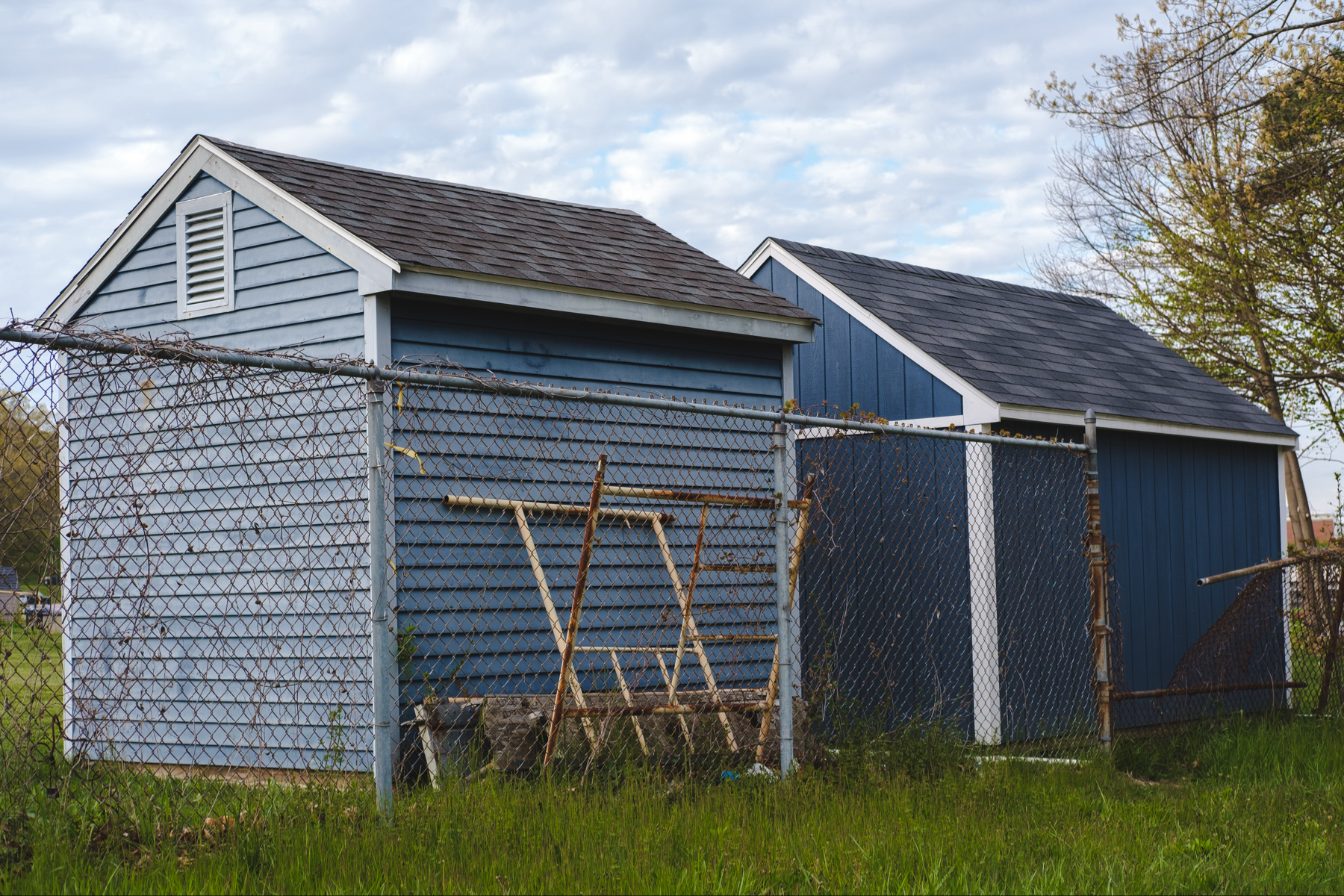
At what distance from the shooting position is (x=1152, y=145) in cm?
2448

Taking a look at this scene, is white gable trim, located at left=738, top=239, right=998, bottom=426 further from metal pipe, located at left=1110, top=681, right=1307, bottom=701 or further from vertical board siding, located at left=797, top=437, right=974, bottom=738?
metal pipe, located at left=1110, top=681, right=1307, bottom=701

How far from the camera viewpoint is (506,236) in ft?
28.9

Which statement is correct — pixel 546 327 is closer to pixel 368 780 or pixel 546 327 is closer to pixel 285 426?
pixel 285 426

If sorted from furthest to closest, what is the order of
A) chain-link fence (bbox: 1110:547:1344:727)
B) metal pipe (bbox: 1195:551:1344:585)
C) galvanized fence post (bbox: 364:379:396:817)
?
chain-link fence (bbox: 1110:547:1344:727) → metal pipe (bbox: 1195:551:1344:585) → galvanized fence post (bbox: 364:379:396:817)

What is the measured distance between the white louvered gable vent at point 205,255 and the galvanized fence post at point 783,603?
4.18m

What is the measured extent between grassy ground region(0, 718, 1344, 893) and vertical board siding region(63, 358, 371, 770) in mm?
2093

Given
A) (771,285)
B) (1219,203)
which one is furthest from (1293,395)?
(771,285)

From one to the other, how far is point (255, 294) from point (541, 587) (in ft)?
9.60

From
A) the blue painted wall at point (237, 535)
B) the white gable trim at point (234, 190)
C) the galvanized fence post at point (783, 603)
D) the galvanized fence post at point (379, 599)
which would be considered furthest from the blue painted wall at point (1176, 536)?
the galvanized fence post at point (379, 599)

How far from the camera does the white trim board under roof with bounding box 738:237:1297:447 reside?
31.9ft

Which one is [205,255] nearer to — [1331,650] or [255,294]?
[255,294]

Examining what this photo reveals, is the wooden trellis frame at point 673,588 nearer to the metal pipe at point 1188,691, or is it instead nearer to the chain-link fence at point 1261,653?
the metal pipe at point 1188,691

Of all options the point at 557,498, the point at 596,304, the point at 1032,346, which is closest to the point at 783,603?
the point at 557,498

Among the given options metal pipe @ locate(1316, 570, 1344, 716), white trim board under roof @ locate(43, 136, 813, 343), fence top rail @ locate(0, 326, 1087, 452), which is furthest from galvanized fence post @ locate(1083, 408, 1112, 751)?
metal pipe @ locate(1316, 570, 1344, 716)
